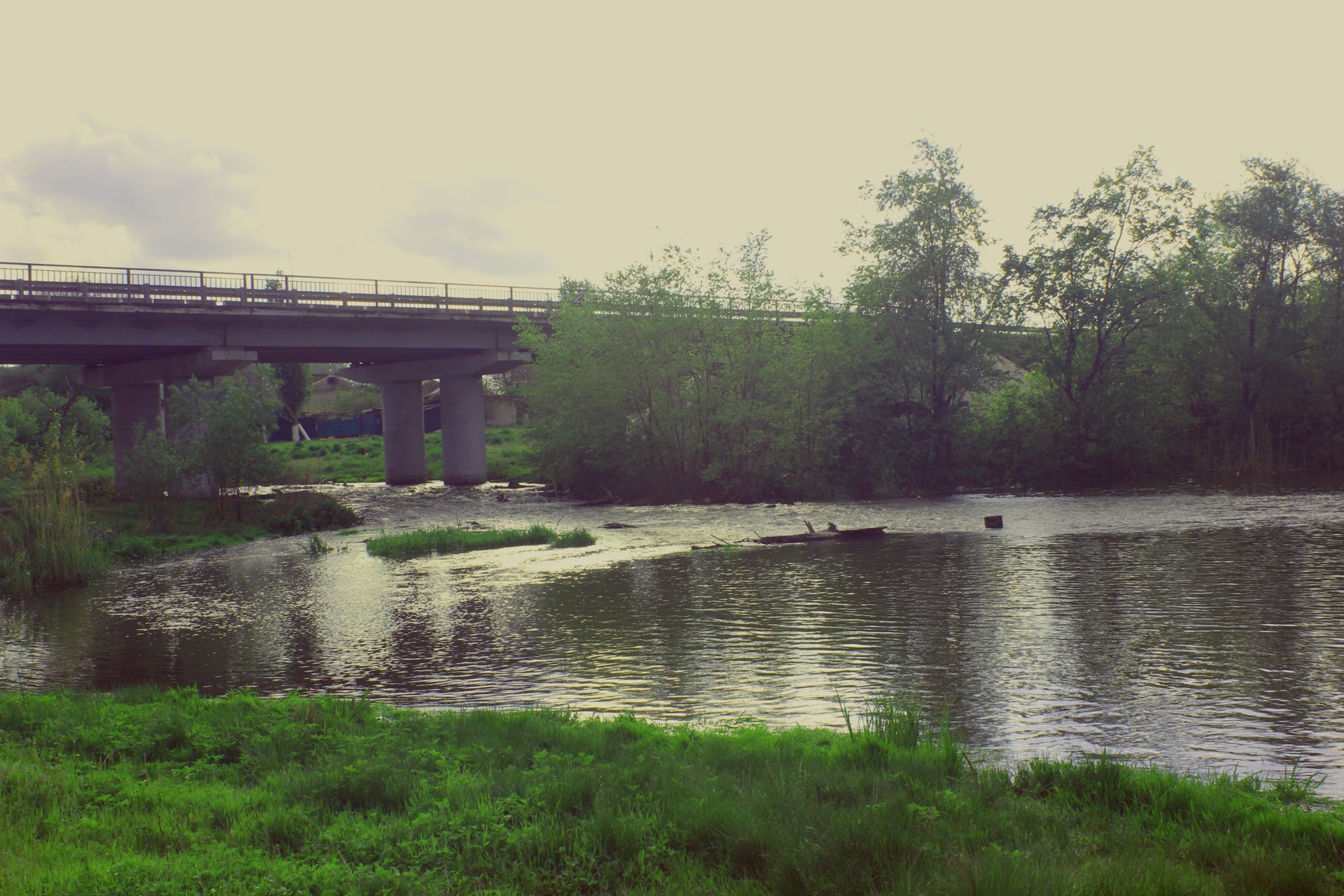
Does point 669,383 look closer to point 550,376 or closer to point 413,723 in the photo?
point 550,376

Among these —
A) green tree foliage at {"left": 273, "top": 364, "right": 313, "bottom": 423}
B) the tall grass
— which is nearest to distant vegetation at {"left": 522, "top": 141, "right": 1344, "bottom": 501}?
the tall grass

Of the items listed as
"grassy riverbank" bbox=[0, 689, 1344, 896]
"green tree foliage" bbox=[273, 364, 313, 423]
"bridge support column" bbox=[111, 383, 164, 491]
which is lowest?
"grassy riverbank" bbox=[0, 689, 1344, 896]

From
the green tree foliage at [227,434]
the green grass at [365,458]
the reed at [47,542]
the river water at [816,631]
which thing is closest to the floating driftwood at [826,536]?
the river water at [816,631]

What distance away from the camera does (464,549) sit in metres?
27.5

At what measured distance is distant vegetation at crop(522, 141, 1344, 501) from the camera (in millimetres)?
45531

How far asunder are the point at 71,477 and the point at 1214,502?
3288 cm

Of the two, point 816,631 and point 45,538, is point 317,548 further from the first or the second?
point 816,631

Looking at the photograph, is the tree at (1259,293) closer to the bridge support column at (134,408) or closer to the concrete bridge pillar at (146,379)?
the concrete bridge pillar at (146,379)

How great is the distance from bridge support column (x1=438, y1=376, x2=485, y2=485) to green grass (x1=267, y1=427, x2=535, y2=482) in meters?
2.22

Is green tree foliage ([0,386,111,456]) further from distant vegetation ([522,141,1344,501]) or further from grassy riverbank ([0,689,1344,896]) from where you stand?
grassy riverbank ([0,689,1344,896])

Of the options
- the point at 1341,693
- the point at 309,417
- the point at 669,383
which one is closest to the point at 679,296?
the point at 669,383

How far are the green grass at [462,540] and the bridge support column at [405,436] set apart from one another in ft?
108

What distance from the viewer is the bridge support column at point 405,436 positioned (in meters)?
61.1

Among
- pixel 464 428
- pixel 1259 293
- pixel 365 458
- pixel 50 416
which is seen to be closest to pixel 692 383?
pixel 464 428
